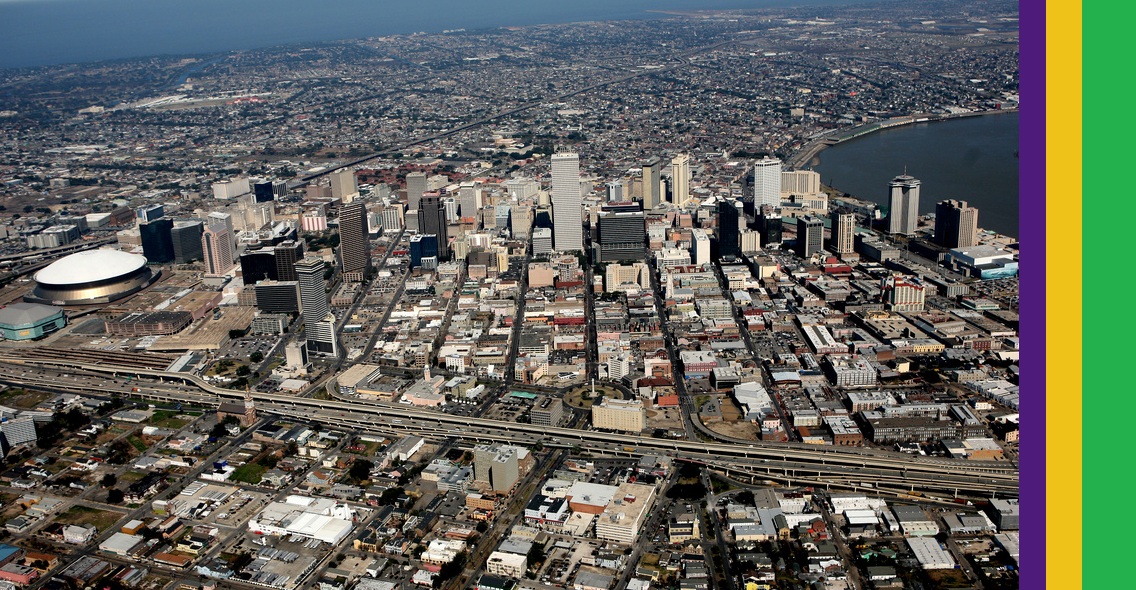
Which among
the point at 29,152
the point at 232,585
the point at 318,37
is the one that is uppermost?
the point at 318,37

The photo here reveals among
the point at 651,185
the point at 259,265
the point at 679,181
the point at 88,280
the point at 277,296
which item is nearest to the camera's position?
the point at 277,296

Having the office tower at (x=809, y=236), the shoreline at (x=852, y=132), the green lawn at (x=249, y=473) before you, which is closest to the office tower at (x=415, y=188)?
the office tower at (x=809, y=236)

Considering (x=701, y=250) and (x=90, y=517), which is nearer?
(x=90, y=517)

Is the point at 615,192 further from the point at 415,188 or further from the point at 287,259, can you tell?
the point at 287,259

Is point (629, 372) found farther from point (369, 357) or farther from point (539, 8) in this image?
point (539, 8)

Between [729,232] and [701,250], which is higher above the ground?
[729,232]

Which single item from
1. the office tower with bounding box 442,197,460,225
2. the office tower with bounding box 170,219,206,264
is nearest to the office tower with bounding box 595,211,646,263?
the office tower with bounding box 442,197,460,225

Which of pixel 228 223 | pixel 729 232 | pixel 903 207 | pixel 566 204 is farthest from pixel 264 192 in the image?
pixel 903 207

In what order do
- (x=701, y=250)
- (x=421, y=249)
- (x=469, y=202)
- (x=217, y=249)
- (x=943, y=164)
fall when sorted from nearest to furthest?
(x=217, y=249) → (x=701, y=250) → (x=421, y=249) → (x=469, y=202) → (x=943, y=164)

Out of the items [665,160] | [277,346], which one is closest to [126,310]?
[277,346]
